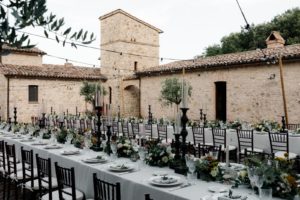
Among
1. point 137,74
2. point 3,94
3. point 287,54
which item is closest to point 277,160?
point 287,54

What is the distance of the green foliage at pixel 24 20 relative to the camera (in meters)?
1.50

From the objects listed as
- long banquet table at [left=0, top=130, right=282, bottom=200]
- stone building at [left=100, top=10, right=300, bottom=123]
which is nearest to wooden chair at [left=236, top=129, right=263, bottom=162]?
stone building at [left=100, top=10, right=300, bottom=123]

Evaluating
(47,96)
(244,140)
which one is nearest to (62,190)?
(244,140)

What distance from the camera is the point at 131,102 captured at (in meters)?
21.4

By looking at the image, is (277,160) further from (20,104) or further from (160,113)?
(20,104)

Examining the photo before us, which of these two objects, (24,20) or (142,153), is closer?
(24,20)

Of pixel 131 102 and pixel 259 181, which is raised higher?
pixel 131 102

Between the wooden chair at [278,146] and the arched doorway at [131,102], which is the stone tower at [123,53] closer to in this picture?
the arched doorway at [131,102]

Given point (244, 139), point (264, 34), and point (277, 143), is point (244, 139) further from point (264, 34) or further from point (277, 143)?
point (264, 34)


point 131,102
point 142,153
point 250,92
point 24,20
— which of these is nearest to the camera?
point 24,20

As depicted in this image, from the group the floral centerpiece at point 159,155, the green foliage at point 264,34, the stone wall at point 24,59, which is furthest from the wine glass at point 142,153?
the stone wall at point 24,59

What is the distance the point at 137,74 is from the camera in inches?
785

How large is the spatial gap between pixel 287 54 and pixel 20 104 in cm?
1458

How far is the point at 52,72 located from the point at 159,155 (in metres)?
17.7
